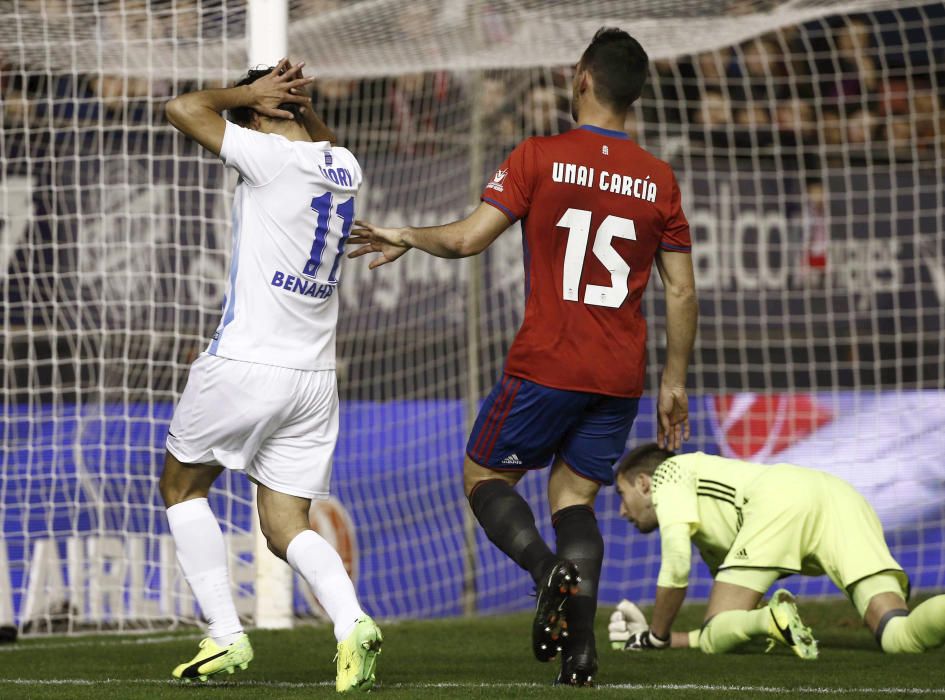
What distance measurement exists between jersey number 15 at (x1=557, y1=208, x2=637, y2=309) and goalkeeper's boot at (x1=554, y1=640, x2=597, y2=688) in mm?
940

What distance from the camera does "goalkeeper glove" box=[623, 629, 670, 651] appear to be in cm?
514

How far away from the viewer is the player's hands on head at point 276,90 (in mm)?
3880

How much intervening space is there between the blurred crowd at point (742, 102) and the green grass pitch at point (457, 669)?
4.63 metres

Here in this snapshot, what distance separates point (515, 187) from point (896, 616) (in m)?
2.26

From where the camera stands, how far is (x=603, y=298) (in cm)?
381

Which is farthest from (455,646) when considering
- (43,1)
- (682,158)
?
(682,158)

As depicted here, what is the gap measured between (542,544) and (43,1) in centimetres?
548

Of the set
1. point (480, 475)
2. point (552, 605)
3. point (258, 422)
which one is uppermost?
point (258, 422)

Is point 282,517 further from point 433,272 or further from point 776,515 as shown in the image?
point 433,272

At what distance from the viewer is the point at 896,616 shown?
4871 mm

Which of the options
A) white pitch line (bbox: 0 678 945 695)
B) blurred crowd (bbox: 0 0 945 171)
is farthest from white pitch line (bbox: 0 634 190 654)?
blurred crowd (bbox: 0 0 945 171)

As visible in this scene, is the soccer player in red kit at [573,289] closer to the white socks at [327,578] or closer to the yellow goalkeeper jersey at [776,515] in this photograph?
the white socks at [327,578]

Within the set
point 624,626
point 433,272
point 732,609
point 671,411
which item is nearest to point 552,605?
point 671,411

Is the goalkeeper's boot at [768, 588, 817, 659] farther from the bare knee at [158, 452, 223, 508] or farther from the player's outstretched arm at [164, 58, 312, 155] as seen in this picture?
the player's outstretched arm at [164, 58, 312, 155]
